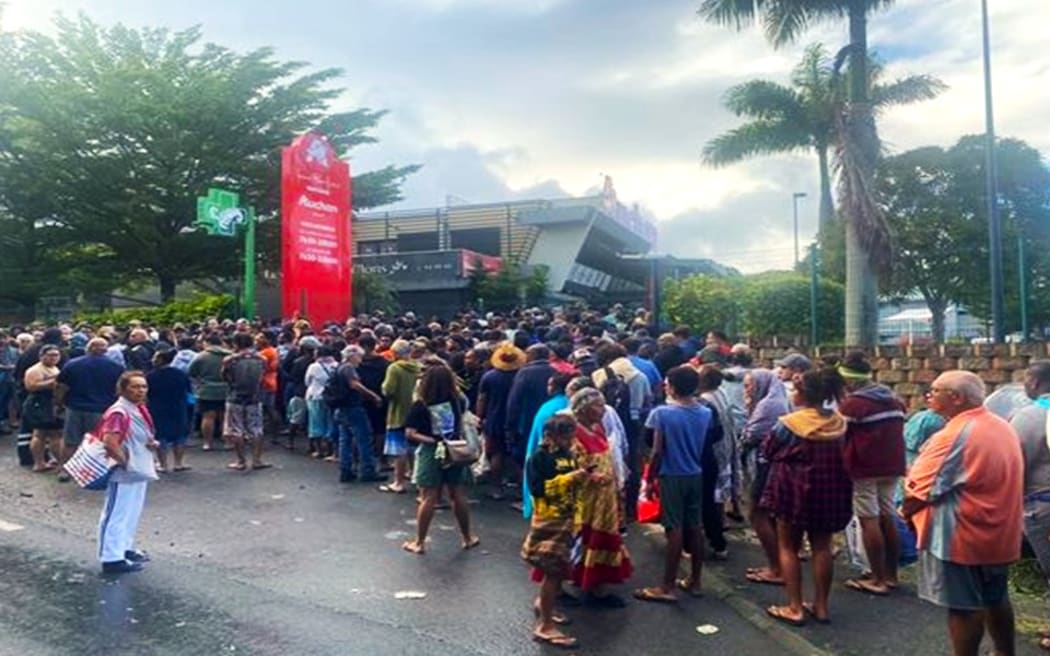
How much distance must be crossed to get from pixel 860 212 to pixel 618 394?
395 inches

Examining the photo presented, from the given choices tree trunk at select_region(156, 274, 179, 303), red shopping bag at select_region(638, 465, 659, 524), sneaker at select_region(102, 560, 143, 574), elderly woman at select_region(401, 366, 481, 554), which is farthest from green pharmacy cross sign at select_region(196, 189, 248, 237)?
red shopping bag at select_region(638, 465, 659, 524)

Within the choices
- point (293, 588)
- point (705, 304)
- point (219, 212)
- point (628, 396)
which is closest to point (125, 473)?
point (293, 588)

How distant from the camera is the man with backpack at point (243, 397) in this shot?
37.2 feet

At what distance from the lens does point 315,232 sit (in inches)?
889

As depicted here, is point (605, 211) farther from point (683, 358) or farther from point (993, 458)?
point (993, 458)

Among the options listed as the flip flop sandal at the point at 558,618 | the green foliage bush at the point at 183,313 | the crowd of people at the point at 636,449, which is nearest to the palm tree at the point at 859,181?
the crowd of people at the point at 636,449

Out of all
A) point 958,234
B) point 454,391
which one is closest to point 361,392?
point 454,391

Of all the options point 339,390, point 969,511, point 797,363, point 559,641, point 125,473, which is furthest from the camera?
point 339,390

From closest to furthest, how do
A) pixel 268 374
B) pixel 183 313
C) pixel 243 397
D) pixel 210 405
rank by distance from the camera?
pixel 243 397 → pixel 210 405 → pixel 268 374 → pixel 183 313

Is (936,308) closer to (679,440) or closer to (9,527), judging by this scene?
(679,440)

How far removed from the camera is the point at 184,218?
2975cm

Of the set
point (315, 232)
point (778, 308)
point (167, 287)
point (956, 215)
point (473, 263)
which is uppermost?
point (956, 215)

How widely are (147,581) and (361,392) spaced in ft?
13.3

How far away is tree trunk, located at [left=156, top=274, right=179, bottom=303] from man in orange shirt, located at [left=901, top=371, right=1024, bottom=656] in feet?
95.0
